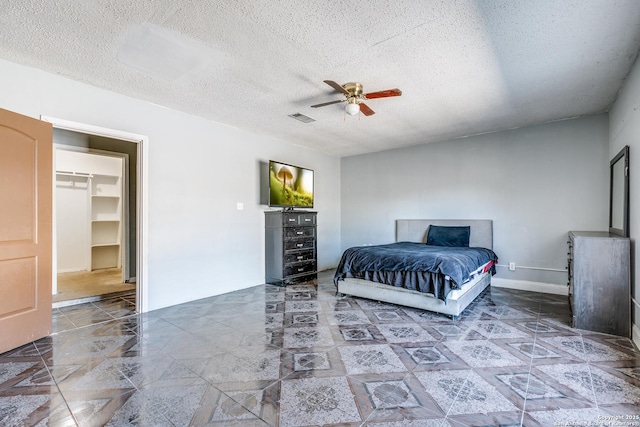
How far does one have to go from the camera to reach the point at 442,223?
5328 mm

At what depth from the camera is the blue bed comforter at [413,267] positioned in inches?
128

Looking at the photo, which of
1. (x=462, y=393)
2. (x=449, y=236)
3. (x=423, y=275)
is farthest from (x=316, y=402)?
(x=449, y=236)

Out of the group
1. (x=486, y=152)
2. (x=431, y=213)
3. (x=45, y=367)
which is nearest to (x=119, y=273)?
(x=45, y=367)

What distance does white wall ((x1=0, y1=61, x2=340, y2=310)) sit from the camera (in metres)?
2.96

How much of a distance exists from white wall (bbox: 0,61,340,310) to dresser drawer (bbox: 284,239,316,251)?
19.8 inches

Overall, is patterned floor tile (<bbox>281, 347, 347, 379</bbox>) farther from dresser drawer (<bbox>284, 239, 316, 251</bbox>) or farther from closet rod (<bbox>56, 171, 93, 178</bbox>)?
closet rod (<bbox>56, 171, 93, 178</bbox>)

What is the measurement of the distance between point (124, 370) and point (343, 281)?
2.67 meters

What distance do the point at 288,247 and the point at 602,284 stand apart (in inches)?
151

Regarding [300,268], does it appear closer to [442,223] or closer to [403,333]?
[403,333]

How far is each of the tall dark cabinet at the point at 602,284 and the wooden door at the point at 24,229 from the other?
204 inches

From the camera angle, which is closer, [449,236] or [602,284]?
[602,284]

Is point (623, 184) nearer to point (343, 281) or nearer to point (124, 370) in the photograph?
point (343, 281)

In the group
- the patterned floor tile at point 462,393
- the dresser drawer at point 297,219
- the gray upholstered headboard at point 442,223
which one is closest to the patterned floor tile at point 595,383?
the patterned floor tile at point 462,393

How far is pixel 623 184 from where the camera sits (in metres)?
3.17
